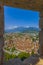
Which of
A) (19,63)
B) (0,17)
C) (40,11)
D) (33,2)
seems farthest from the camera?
(40,11)

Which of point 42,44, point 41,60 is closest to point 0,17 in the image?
point 41,60

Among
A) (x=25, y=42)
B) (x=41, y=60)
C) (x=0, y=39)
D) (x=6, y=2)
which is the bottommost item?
(x=25, y=42)

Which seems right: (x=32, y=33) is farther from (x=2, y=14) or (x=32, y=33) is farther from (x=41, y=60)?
(x=2, y=14)

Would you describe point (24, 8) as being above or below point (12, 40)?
above

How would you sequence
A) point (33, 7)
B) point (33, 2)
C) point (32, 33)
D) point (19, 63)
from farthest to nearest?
point (32, 33) < point (33, 7) < point (33, 2) < point (19, 63)

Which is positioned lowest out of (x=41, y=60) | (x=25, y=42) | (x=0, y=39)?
(x=25, y=42)

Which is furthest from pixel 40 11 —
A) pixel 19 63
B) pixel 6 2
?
pixel 19 63

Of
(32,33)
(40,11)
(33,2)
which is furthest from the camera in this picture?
(32,33)

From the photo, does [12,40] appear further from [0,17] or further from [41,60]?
[0,17]

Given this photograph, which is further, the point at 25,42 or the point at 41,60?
the point at 25,42
